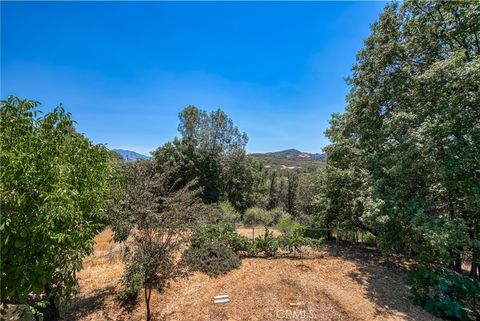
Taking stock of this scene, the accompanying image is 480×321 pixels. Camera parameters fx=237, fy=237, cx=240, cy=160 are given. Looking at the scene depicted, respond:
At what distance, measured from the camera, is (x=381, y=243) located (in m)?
7.32

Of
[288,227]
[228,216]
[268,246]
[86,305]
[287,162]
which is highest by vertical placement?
[287,162]

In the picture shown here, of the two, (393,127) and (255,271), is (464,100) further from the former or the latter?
(255,271)

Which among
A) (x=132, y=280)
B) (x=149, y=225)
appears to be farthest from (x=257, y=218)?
(x=149, y=225)

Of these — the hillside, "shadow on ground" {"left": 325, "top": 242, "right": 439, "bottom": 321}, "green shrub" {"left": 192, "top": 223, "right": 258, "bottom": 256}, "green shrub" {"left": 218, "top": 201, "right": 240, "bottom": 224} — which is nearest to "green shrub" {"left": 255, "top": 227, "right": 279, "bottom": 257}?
"green shrub" {"left": 192, "top": 223, "right": 258, "bottom": 256}

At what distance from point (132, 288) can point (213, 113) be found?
1861 centimetres

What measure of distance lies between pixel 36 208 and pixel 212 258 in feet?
18.9

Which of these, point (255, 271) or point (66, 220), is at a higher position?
point (66, 220)

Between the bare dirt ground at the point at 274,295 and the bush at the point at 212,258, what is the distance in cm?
24

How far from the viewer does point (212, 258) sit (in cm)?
778

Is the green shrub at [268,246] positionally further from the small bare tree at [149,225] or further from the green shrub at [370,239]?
the green shrub at [370,239]

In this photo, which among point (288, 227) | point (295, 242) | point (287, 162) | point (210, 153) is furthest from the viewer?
point (287, 162)

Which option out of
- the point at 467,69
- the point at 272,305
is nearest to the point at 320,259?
the point at 272,305

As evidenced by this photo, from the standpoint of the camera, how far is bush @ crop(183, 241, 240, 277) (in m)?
7.39

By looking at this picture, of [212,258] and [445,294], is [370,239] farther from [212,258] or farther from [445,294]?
[212,258]
